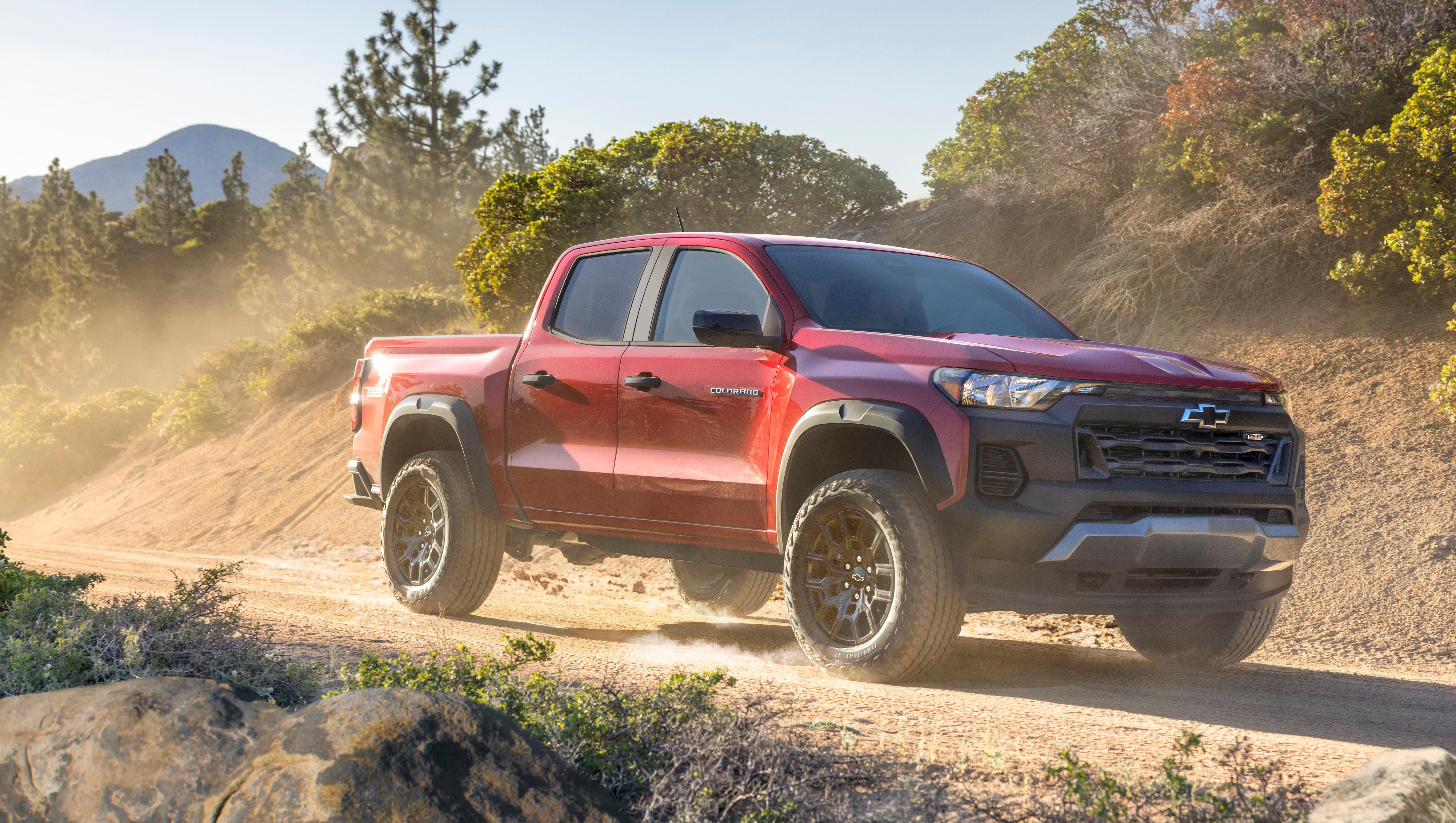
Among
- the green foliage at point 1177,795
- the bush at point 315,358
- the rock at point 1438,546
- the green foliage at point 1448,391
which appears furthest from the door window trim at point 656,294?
the bush at point 315,358

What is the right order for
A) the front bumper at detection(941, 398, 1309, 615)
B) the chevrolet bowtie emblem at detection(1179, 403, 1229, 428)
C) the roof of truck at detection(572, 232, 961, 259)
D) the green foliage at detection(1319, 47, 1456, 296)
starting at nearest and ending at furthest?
1. the front bumper at detection(941, 398, 1309, 615)
2. the chevrolet bowtie emblem at detection(1179, 403, 1229, 428)
3. the roof of truck at detection(572, 232, 961, 259)
4. the green foliage at detection(1319, 47, 1456, 296)

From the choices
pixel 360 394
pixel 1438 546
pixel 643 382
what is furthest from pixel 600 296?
pixel 1438 546

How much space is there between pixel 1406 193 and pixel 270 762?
11.7 metres

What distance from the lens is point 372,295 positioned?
2683 centimetres

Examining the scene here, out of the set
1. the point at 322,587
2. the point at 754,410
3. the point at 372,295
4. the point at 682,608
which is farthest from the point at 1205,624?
the point at 372,295

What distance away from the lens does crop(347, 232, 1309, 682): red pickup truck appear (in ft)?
14.3

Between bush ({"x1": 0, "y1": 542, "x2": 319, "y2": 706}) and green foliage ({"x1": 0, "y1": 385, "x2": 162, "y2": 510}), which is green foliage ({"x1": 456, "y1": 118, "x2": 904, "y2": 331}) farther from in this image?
green foliage ({"x1": 0, "y1": 385, "x2": 162, "y2": 510})

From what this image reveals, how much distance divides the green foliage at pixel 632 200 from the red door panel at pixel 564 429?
1154cm

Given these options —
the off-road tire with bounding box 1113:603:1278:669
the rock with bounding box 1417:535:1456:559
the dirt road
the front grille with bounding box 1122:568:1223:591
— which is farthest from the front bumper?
the rock with bounding box 1417:535:1456:559

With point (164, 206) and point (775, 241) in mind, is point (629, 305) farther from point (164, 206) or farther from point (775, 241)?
point (164, 206)

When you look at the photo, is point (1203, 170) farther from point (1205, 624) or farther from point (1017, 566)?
point (1017, 566)

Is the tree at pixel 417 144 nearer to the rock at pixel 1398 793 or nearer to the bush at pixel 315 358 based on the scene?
the bush at pixel 315 358

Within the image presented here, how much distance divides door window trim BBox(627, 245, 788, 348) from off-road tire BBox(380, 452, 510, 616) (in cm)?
161

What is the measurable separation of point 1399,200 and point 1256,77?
7.56ft
